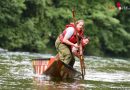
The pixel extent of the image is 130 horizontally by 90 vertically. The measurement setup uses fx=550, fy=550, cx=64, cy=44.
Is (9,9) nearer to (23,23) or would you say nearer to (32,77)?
(23,23)

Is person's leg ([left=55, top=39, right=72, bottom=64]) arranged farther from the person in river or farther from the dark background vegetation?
the dark background vegetation

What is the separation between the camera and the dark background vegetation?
40.8 metres

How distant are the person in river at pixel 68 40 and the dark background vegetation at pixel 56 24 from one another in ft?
75.4

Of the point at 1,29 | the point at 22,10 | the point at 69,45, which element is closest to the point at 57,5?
the point at 22,10

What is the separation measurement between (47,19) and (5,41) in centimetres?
788

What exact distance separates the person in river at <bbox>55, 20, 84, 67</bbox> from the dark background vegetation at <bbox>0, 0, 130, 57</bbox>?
75.4 feet

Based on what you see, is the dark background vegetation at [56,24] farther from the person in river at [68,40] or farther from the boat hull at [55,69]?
the person in river at [68,40]

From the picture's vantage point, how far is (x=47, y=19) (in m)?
47.3

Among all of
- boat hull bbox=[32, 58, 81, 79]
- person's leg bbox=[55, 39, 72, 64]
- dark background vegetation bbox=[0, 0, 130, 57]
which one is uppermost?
dark background vegetation bbox=[0, 0, 130, 57]

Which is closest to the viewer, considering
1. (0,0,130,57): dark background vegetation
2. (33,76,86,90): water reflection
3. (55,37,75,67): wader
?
(33,76,86,90): water reflection

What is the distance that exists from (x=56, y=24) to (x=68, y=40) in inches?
1234

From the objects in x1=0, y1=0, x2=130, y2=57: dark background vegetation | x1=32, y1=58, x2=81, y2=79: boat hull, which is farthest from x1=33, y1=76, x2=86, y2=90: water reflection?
x1=0, y1=0, x2=130, y2=57: dark background vegetation

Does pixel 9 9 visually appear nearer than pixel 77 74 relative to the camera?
No

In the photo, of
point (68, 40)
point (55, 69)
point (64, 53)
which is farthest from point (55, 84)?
point (68, 40)
